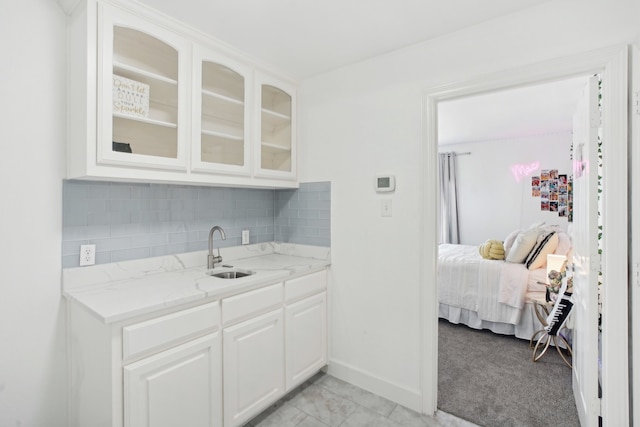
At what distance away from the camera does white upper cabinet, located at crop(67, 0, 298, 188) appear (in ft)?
4.97

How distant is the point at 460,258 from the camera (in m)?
3.68

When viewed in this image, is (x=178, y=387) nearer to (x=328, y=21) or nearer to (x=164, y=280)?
(x=164, y=280)

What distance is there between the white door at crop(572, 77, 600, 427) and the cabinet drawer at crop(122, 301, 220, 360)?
6.12 feet

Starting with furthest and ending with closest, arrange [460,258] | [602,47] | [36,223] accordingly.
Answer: [460,258]
[36,223]
[602,47]

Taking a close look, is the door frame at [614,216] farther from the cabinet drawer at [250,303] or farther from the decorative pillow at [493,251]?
the decorative pillow at [493,251]

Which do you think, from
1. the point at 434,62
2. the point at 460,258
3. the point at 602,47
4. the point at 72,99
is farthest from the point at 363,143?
the point at 460,258

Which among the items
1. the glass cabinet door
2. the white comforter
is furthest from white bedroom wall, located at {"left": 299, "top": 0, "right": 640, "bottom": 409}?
the white comforter

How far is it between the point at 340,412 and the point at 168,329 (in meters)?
1.24

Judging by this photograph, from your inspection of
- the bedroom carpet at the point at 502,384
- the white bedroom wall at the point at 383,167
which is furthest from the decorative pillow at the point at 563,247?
the white bedroom wall at the point at 383,167

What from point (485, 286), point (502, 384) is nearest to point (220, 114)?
point (502, 384)

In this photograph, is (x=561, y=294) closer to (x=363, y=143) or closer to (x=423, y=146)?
(x=423, y=146)

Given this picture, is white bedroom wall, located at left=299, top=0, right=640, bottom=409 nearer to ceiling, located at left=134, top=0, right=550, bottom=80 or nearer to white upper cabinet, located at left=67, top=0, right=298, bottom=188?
ceiling, located at left=134, top=0, right=550, bottom=80

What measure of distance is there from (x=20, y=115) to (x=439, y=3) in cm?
215

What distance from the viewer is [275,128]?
253 centimetres
